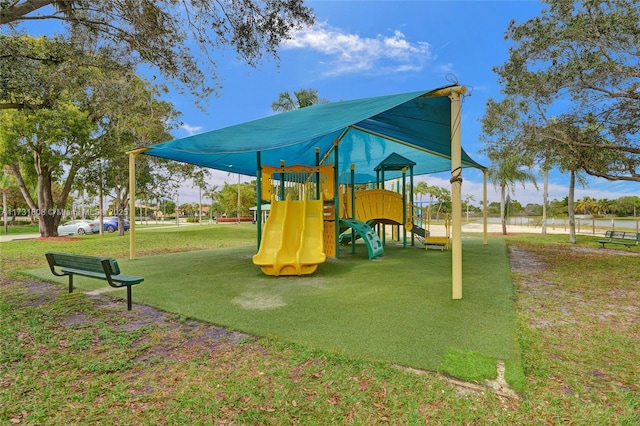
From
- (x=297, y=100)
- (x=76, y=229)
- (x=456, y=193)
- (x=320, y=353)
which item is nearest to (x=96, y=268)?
(x=320, y=353)

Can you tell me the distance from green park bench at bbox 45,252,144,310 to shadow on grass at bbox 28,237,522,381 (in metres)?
0.49

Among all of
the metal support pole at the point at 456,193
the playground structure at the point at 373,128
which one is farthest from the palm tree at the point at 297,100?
the metal support pole at the point at 456,193

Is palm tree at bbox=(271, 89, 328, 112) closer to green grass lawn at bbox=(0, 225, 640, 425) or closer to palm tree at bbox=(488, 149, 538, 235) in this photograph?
palm tree at bbox=(488, 149, 538, 235)

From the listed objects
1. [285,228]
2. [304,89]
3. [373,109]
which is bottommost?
[285,228]

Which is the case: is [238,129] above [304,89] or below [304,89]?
below

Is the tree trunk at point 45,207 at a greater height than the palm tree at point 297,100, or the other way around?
the palm tree at point 297,100

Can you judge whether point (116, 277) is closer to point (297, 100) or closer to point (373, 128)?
point (373, 128)

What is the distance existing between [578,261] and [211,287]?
9.23 m

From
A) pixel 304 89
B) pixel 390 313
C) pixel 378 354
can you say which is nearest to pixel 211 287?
pixel 390 313

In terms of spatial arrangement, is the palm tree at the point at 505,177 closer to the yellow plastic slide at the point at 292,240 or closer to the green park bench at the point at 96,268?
the yellow plastic slide at the point at 292,240

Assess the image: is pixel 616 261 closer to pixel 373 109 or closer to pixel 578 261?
pixel 578 261

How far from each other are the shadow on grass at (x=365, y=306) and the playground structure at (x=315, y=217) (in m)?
0.44

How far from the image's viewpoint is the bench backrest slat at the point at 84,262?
4.18 metres

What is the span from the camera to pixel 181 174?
19.4 meters
